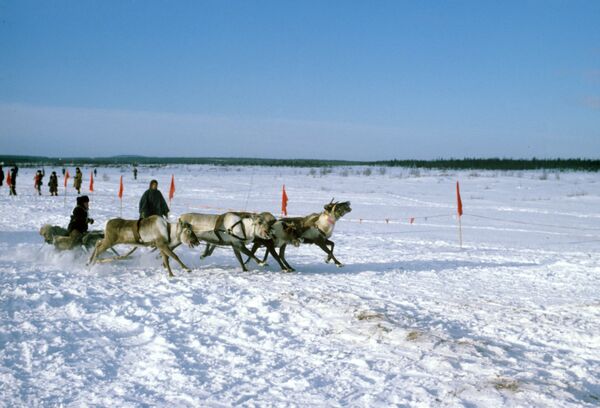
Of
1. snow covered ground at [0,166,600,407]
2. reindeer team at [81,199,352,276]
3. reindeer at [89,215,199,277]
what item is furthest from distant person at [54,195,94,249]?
reindeer at [89,215,199,277]

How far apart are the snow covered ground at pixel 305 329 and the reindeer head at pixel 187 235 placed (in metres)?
0.58

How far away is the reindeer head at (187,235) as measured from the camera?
920 centimetres

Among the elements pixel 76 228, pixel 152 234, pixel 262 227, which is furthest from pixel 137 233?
pixel 262 227

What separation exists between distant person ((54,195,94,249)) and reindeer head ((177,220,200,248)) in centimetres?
198

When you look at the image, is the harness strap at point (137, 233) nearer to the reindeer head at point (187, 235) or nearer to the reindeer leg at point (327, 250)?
the reindeer head at point (187, 235)

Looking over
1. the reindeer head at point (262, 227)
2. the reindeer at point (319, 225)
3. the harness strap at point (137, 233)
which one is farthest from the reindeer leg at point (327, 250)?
the harness strap at point (137, 233)

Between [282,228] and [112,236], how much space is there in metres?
2.86

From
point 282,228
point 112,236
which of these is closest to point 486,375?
point 282,228

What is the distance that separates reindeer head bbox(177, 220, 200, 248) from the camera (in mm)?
9195

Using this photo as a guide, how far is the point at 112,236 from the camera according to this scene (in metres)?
9.33

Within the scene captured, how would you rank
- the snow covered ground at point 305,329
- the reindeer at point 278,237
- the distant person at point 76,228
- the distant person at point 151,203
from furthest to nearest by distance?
the distant person at point 151,203 < the distant person at point 76,228 < the reindeer at point 278,237 < the snow covered ground at point 305,329

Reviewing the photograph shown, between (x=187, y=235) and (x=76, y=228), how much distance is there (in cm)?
239

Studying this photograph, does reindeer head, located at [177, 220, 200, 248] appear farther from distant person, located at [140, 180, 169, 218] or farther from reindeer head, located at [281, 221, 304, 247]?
distant person, located at [140, 180, 169, 218]

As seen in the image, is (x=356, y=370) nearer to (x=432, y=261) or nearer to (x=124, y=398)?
(x=124, y=398)
